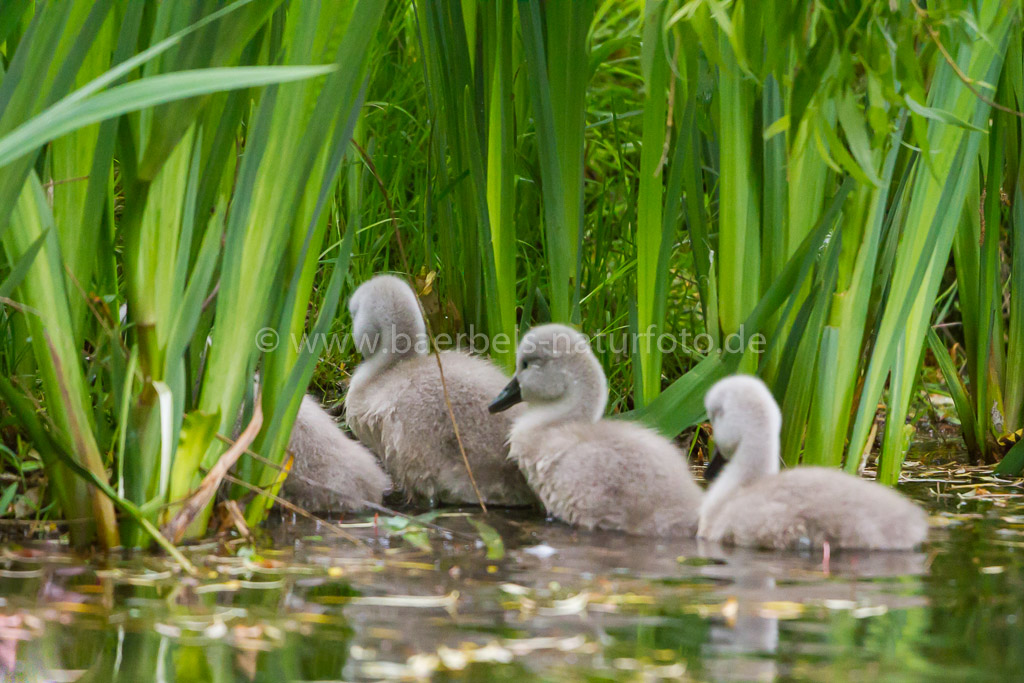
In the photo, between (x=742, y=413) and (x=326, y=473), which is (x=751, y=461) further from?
(x=326, y=473)

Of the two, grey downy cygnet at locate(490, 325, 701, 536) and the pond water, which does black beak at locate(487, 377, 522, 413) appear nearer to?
grey downy cygnet at locate(490, 325, 701, 536)

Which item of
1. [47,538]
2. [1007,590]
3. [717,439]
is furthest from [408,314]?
[1007,590]

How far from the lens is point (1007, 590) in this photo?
7.57ft

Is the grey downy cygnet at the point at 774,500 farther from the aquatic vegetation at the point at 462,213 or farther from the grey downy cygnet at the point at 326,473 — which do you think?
the grey downy cygnet at the point at 326,473

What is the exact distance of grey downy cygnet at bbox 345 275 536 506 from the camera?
11.4 feet

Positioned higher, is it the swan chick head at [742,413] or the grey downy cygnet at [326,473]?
the swan chick head at [742,413]

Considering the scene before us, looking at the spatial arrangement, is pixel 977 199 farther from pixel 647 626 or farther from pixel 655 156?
pixel 647 626

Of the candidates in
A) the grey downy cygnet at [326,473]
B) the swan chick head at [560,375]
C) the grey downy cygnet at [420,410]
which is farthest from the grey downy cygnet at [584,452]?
the grey downy cygnet at [326,473]

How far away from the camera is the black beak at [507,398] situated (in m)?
3.45

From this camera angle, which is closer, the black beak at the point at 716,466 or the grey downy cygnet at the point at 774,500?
the grey downy cygnet at the point at 774,500

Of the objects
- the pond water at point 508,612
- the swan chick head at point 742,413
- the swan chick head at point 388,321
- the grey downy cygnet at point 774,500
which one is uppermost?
the swan chick head at point 388,321

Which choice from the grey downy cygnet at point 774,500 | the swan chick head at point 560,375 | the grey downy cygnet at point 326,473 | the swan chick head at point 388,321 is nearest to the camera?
the grey downy cygnet at point 774,500

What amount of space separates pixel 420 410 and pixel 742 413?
1057mm

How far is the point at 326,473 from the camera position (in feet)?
10.6
